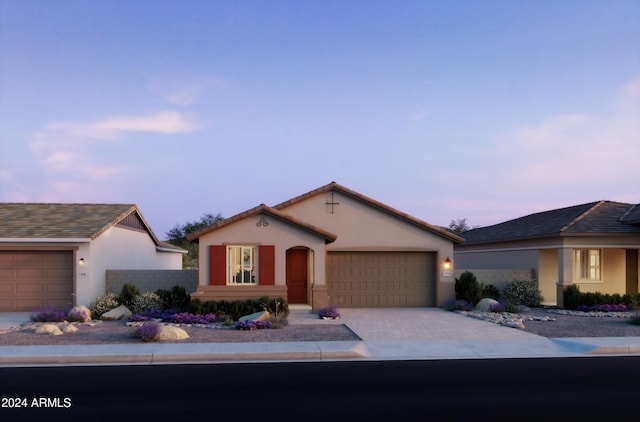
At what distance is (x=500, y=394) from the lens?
8945mm

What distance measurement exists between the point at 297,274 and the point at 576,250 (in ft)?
38.8

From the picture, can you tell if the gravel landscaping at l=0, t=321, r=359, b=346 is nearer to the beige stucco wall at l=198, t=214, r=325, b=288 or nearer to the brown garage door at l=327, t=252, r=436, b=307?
the beige stucco wall at l=198, t=214, r=325, b=288

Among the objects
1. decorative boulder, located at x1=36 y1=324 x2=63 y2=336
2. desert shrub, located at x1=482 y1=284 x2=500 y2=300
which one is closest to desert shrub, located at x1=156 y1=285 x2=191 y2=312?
decorative boulder, located at x1=36 y1=324 x2=63 y2=336

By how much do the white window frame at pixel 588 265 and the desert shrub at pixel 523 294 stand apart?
87.8 inches

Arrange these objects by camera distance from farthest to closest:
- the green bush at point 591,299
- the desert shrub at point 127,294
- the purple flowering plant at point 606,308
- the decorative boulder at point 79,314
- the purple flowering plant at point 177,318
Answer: the green bush at point 591,299 < the purple flowering plant at point 606,308 < the desert shrub at point 127,294 < the decorative boulder at point 79,314 < the purple flowering plant at point 177,318

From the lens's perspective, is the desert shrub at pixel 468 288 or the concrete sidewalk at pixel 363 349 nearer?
the concrete sidewalk at pixel 363 349

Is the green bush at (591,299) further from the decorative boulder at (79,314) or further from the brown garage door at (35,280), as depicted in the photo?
the brown garage door at (35,280)

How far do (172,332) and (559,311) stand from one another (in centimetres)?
1479

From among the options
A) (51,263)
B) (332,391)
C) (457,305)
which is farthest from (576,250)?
(51,263)

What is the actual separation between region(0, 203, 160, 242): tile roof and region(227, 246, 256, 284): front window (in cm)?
508

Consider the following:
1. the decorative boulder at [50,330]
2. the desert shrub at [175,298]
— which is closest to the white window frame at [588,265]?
the desert shrub at [175,298]

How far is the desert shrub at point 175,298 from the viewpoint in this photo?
19.9 metres

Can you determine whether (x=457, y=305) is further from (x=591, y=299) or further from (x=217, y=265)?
(x=217, y=265)

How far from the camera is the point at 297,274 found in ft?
73.2
